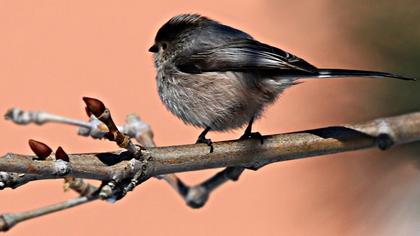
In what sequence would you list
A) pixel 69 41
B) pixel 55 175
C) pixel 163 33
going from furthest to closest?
pixel 69 41
pixel 163 33
pixel 55 175

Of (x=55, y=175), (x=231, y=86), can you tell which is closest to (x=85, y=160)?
(x=55, y=175)

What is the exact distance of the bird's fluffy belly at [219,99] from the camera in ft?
5.69

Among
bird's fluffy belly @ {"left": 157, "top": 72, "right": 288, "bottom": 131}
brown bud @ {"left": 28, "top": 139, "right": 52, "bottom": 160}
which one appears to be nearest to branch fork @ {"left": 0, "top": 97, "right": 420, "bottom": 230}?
brown bud @ {"left": 28, "top": 139, "right": 52, "bottom": 160}

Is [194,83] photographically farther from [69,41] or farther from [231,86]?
[69,41]

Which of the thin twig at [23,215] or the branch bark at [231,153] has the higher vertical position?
the branch bark at [231,153]

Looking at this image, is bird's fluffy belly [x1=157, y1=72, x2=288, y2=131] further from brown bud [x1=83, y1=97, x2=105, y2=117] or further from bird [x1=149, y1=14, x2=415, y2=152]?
brown bud [x1=83, y1=97, x2=105, y2=117]

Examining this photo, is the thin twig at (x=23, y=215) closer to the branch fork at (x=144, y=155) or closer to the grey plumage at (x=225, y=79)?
the branch fork at (x=144, y=155)

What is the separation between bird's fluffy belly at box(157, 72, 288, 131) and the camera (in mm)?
1733

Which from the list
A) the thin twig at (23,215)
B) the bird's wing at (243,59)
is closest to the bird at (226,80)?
the bird's wing at (243,59)

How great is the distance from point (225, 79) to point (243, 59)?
60mm

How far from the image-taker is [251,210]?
224 cm

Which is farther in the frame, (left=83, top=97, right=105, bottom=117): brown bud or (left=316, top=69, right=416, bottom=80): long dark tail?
(left=316, top=69, right=416, bottom=80): long dark tail

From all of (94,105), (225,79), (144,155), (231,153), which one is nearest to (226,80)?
(225,79)

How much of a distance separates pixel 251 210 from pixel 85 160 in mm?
1223
